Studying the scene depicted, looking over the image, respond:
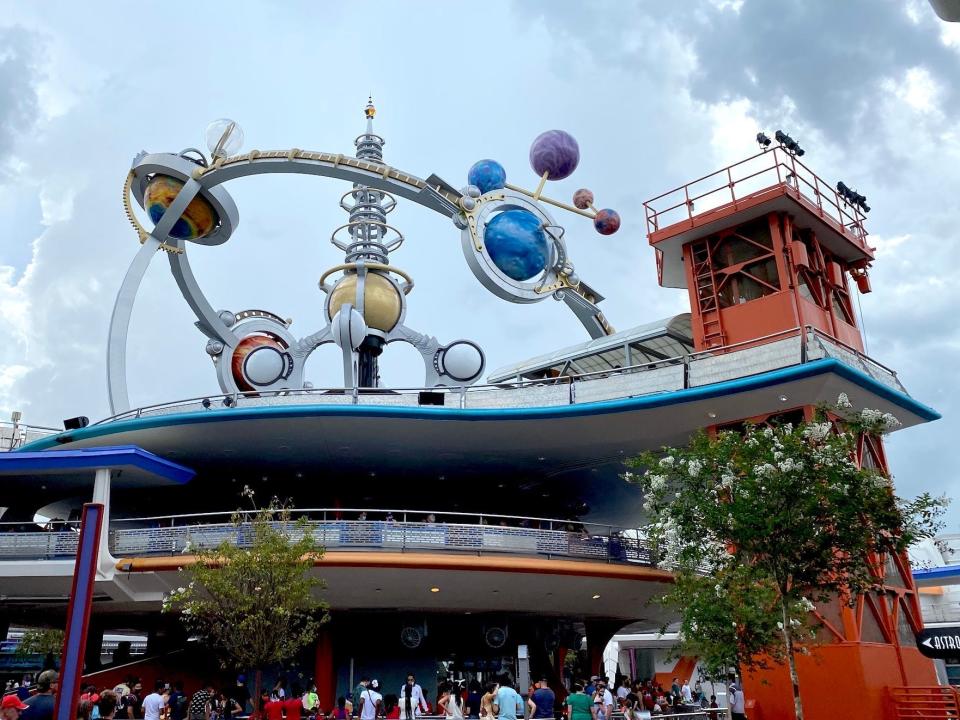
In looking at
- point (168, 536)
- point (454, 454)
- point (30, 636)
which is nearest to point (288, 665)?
point (168, 536)

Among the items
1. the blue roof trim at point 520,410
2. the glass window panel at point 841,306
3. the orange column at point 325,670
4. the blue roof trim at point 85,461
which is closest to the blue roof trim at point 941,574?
the blue roof trim at point 520,410

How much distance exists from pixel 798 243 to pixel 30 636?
5766cm

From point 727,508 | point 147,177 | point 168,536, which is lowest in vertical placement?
point 727,508

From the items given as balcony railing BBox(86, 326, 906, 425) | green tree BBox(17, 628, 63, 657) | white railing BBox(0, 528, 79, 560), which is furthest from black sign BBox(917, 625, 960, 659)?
green tree BBox(17, 628, 63, 657)

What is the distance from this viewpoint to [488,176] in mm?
38812

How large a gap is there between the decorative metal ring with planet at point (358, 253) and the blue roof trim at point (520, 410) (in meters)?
5.49

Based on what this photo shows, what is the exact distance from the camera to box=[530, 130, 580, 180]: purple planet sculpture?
125 ft

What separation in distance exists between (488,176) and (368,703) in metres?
23.6

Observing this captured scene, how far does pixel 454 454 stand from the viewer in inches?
1297

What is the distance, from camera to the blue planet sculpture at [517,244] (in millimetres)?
35250

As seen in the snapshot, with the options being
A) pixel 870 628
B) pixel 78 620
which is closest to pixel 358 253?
pixel 870 628

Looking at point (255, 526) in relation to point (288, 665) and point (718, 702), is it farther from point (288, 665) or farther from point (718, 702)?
point (718, 702)

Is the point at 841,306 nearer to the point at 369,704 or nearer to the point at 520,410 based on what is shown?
the point at 520,410

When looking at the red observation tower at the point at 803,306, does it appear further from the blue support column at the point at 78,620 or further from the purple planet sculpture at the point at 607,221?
the blue support column at the point at 78,620
